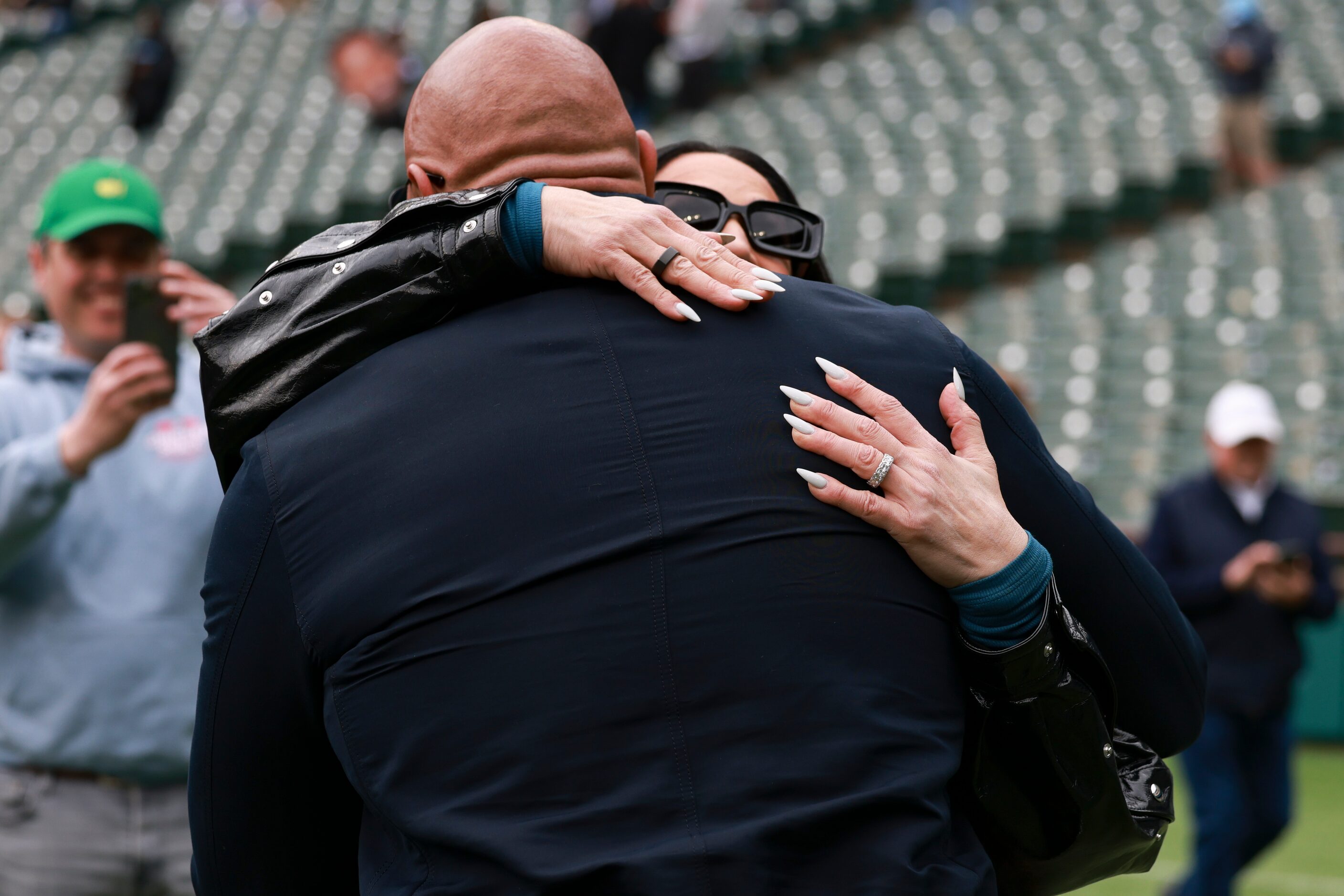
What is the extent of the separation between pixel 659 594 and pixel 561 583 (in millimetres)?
99

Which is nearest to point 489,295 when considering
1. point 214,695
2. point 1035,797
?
point 214,695

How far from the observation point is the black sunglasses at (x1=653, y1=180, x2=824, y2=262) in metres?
2.34

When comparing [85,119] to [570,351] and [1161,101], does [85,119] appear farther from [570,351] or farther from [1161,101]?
[570,351]

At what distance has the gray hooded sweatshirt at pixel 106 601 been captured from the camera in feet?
9.62

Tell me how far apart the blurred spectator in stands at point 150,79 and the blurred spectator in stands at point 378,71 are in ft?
6.31

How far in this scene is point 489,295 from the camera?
1.67 m

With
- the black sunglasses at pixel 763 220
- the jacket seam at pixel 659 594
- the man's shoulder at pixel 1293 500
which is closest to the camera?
the jacket seam at pixel 659 594

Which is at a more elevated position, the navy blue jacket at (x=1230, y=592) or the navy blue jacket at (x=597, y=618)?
the navy blue jacket at (x=597, y=618)

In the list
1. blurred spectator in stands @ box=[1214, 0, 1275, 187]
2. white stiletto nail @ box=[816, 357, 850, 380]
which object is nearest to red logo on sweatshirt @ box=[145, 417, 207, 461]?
white stiletto nail @ box=[816, 357, 850, 380]

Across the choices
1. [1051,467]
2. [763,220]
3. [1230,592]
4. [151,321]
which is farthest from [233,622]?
[1230,592]

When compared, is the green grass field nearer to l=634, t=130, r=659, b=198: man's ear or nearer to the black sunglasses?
the black sunglasses

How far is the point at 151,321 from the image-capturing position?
2.99 m

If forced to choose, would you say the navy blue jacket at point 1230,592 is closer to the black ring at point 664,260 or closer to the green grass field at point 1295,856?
the green grass field at point 1295,856

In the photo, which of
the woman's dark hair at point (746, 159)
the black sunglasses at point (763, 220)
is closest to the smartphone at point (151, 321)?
the woman's dark hair at point (746, 159)
